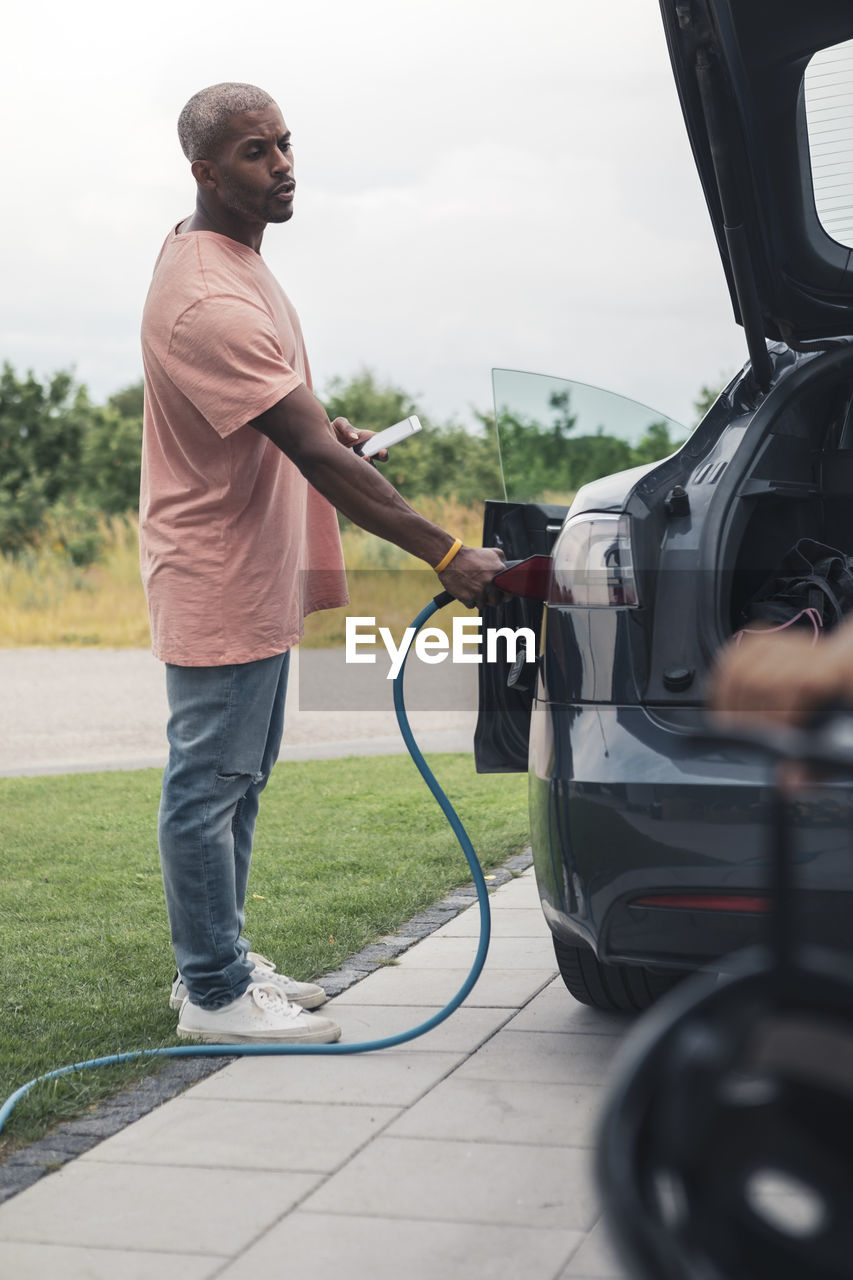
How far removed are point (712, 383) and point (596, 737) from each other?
22.7 meters

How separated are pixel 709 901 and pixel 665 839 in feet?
0.43

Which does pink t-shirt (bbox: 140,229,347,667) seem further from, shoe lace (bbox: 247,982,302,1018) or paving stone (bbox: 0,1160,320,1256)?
paving stone (bbox: 0,1160,320,1256)

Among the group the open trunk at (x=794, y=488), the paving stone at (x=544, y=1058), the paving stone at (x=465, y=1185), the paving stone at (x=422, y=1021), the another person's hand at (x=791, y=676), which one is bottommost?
the paving stone at (x=422, y=1021)

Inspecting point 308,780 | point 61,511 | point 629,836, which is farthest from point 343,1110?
point 61,511

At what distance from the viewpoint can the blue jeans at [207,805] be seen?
3.31 metres

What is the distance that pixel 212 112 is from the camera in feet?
10.7

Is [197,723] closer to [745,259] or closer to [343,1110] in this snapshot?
[343,1110]

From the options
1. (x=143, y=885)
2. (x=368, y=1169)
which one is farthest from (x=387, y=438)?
(x=143, y=885)

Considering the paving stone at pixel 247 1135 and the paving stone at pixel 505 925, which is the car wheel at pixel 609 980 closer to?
the paving stone at pixel 247 1135

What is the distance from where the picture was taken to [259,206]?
333cm

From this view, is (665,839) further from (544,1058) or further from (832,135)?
(832,135)

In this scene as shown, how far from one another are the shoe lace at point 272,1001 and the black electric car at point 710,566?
626 mm

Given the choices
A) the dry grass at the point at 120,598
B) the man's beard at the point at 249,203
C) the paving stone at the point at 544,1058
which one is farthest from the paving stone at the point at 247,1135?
the dry grass at the point at 120,598

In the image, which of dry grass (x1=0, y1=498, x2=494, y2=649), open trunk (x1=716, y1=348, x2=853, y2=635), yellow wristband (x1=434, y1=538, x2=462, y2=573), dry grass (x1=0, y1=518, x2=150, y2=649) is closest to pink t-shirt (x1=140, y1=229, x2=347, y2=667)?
yellow wristband (x1=434, y1=538, x2=462, y2=573)
